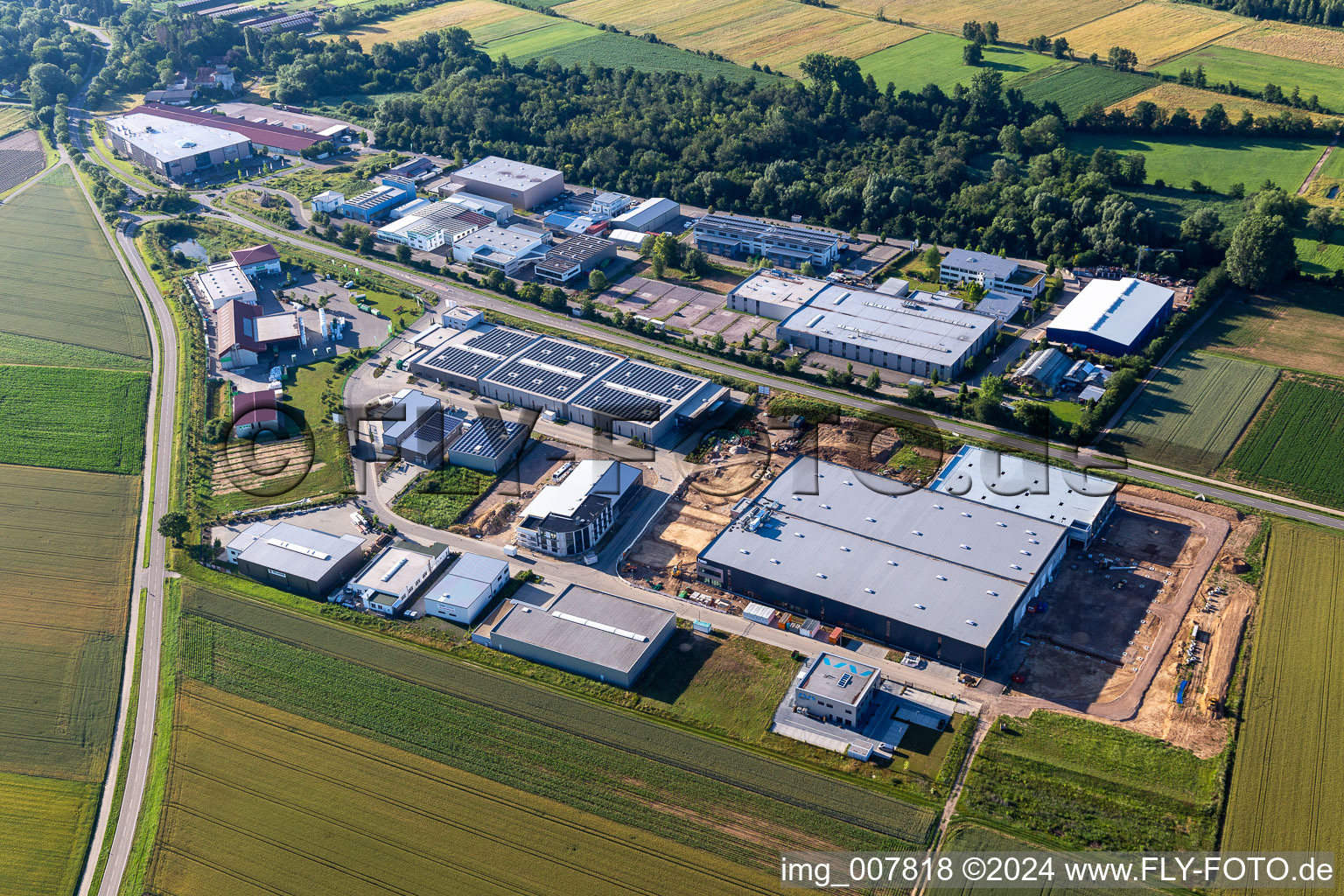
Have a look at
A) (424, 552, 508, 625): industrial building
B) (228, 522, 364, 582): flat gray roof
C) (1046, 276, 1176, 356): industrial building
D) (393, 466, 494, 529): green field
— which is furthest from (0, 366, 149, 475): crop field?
(1046, 276, 1176, 356): industrial building

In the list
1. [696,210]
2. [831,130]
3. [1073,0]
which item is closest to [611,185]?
[696,210]

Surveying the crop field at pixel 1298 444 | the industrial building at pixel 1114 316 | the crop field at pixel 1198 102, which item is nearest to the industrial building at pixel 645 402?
the industrial building at pixel 1114 316

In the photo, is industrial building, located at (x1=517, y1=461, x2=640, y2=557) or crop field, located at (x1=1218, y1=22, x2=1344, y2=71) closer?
industrial building, located at (x1=517, y1=461, x2=640, y2=557)

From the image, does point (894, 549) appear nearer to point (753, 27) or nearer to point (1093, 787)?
point (1093, 787)

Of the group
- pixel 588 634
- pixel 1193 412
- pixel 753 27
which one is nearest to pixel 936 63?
pixel 753 27

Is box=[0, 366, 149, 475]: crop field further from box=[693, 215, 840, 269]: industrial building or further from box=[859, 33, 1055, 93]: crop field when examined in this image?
box=[859, 33, 1055, 93]: crop field

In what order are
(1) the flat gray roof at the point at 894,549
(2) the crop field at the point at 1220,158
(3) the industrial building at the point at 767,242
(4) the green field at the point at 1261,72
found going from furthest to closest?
(4) the green field at the point at 1261,72 < (2) the crop field at the point at 1220,158 < (3) the industrial building at the point at 767,242 < (1) the flat gray roof at the point at 894,549

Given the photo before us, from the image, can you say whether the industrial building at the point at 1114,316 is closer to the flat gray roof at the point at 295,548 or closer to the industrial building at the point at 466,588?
the industrial building at the point at 466,588
